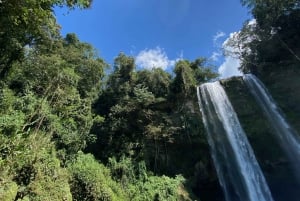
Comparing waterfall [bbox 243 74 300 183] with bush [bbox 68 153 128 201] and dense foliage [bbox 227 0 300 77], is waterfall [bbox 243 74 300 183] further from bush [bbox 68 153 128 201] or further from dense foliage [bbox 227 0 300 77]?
bush [bbox 68 153 128 201]

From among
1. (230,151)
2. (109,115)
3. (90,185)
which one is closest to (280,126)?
(230,151)

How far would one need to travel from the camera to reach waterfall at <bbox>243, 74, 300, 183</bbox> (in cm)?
1802

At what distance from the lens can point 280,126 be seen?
19.1m

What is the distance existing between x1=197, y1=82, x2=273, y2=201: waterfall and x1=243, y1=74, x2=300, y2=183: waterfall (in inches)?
85.1

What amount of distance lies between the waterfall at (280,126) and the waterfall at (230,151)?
85.1 inches

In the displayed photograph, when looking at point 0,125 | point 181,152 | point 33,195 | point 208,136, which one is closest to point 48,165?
point 33,195

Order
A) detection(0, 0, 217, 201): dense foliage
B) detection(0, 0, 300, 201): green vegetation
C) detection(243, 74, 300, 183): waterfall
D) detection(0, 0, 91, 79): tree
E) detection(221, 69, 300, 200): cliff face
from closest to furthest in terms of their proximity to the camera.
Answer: detection(0, 0, 91, 79): tree
detection(0, 0, 217, 201): dense foliage
detection(0, 0, 300, 201): green vegetation
detection(243, 74, 300, 183): waterfall
detection(221, 69, 300, 200): cliff face

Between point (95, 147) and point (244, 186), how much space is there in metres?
9.40

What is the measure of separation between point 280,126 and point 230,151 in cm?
396

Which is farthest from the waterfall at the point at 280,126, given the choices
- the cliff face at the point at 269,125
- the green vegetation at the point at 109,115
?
the green vegetation at the point at 109,115

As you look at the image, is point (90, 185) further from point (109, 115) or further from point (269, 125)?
point (269, 125)

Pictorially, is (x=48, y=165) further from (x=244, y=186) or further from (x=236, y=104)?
(x=236, y=104)

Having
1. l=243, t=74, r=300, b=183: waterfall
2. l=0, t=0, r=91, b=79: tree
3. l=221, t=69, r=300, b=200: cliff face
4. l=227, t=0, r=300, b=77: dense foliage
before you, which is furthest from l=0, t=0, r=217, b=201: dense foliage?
l=227, t=0, r=300, b=77: dense foliage

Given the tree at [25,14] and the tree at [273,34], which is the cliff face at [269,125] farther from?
the tree at [25,14]
